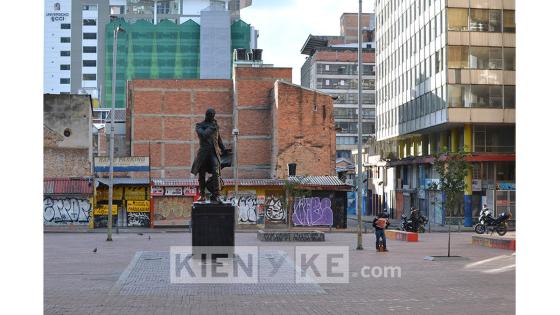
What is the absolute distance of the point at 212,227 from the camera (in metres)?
17.4

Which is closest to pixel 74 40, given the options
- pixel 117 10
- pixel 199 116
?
pixel 117 10

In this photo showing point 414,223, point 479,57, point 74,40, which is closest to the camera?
point 414,223

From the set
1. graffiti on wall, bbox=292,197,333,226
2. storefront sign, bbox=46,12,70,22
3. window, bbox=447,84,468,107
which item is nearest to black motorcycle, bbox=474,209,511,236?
graffiti on wall, bbox=292,197,333,226

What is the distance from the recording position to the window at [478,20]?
48250mm

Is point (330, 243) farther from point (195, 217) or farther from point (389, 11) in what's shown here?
point (389, 11)

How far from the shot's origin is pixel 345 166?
7838 cm

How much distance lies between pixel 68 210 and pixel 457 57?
2640 centimetres

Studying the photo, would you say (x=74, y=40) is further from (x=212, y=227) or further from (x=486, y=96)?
(x=212, y=227)

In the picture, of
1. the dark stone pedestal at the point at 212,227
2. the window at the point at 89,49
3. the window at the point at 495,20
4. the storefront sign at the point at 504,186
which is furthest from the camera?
the window at the point at 89,49

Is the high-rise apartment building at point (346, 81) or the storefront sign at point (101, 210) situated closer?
the storefront sign at point (101, 210)

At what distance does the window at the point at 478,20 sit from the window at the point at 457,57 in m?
1.64

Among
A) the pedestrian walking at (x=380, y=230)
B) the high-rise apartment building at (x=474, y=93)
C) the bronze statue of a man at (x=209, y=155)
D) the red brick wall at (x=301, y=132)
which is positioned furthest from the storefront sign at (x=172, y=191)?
the bronze statue of a man at (x=209, y=155)

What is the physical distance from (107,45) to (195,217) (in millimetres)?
84668

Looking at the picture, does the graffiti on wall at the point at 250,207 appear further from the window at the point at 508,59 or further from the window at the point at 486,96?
the window at the point at 508,59
